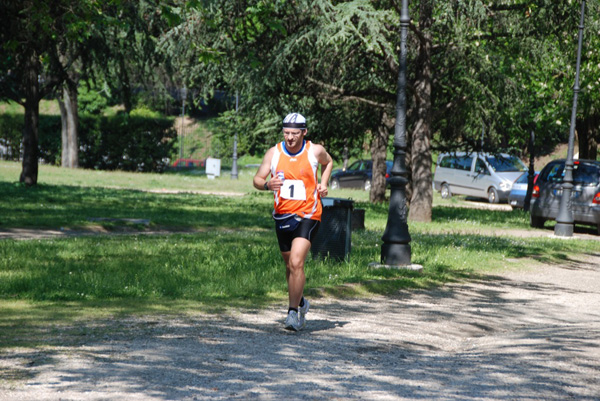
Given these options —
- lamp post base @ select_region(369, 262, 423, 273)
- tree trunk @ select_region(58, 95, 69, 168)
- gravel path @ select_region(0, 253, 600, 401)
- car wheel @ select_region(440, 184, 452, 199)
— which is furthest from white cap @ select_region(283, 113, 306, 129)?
tree trunk @ select_region(58, 95, 69, 168)

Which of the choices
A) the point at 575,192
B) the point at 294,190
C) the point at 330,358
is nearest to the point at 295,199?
the point at 294,190

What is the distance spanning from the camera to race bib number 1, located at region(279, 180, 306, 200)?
287 inches

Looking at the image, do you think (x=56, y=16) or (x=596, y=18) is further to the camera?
(x=596, y=18)

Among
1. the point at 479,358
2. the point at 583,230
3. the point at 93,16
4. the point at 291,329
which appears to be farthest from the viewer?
the point at 583,230

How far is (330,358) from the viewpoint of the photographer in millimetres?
6262

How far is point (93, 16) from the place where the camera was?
1521 cm

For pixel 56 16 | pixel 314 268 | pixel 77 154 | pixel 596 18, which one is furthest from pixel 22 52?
pixel 77 154

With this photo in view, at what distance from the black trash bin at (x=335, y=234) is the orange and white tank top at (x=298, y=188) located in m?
3.87

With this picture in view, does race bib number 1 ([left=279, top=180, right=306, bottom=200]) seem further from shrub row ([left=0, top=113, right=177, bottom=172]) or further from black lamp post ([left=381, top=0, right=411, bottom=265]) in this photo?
shrub row ([left=0, top=113, right=177, bottom=172])

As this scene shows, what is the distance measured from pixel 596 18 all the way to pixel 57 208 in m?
13.6

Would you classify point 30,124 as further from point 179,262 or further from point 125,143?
point 125,143

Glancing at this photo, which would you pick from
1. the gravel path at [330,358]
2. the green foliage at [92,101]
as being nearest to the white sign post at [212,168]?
the green foliage at [92,101]

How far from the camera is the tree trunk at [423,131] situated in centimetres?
2122

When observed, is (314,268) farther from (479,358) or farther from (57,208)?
(57,208)
